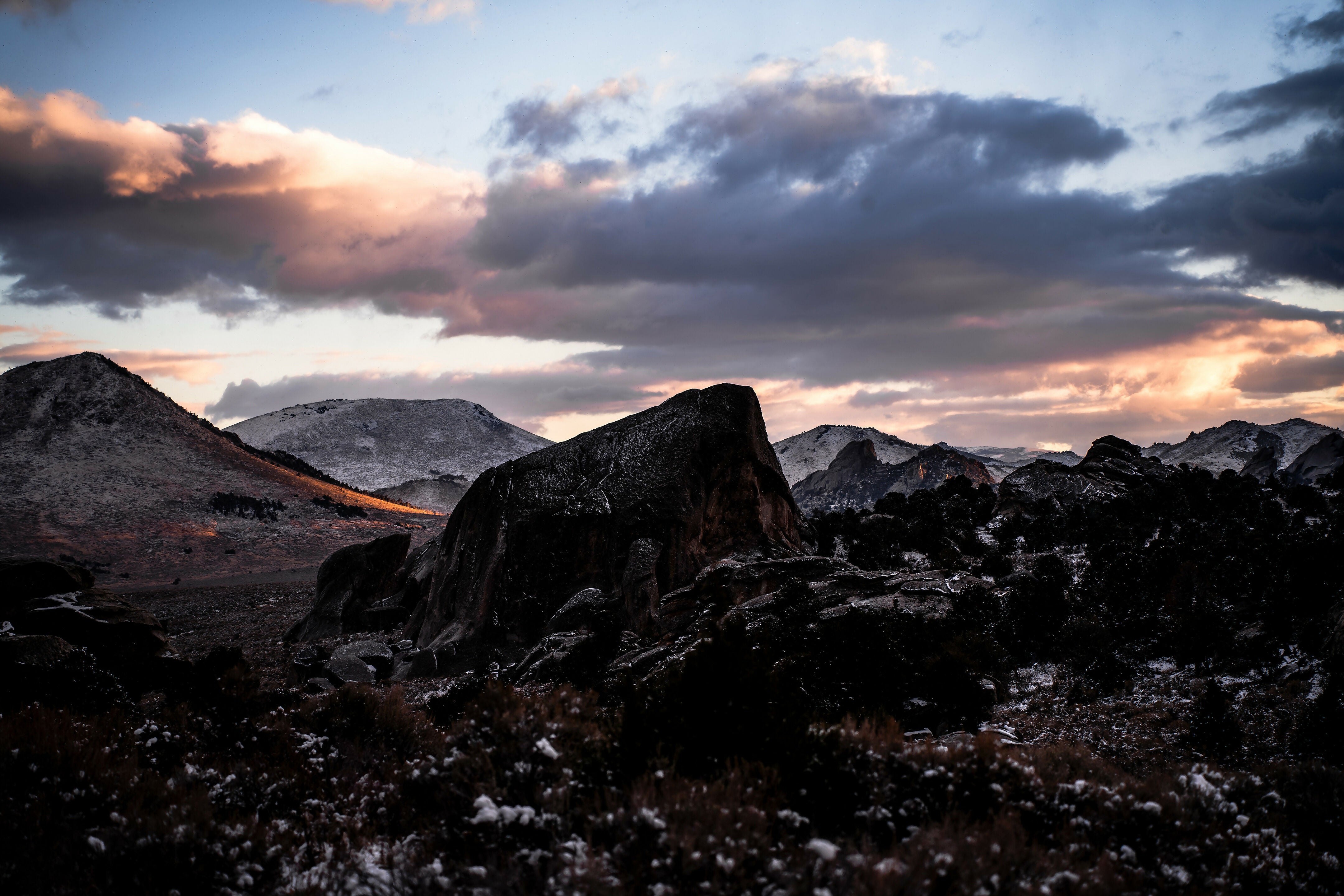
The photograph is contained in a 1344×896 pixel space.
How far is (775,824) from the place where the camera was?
649cm

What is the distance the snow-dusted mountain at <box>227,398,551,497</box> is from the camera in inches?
5915

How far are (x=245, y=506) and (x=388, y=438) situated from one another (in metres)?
95.3

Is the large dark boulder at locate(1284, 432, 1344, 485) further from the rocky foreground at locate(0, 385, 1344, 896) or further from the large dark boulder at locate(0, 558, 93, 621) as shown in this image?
the large dark boulder at locate(0, 558, 93, 621)

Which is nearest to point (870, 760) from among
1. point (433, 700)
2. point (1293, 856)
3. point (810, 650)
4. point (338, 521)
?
point (1293, 856)

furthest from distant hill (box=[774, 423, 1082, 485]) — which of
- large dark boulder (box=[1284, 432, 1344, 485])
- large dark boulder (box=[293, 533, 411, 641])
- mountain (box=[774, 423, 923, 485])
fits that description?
large dark boulder (box=[293, 533, 411, 641])

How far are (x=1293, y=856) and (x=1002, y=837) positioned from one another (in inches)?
123

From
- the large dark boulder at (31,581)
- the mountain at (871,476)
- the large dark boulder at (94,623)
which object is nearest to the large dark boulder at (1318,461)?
the mountain at (871,476)

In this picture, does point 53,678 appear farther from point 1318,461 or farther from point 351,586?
point 1318,461

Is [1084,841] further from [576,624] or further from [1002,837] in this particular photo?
[576,624]

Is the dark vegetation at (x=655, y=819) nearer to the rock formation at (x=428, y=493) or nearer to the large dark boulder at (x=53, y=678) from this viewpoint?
the large dark boulder at (x=53, y=678)

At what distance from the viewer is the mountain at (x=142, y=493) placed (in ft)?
198

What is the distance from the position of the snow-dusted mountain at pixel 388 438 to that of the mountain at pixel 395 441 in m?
0.23

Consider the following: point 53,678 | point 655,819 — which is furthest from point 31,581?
point 655,819

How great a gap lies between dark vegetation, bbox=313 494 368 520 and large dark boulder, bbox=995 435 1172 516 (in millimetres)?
68417
